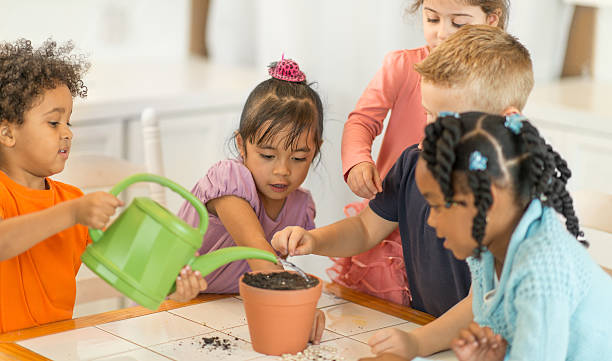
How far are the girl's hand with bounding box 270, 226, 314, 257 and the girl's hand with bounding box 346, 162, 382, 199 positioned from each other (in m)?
0.17

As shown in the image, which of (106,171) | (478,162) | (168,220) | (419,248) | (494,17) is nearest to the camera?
(478,162)

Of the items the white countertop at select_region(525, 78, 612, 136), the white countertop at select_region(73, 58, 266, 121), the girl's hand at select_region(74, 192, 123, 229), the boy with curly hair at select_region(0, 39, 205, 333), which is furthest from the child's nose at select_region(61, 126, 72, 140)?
the white countertop at select_region(525, 78, 612, 136)

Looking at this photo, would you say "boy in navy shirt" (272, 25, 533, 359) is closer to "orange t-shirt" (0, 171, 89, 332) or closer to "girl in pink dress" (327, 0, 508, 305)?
"girl in pink dress" (327, 0, 508, 305)

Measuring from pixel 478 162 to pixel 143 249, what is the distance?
1.42 feet

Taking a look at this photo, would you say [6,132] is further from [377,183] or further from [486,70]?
[486,70]

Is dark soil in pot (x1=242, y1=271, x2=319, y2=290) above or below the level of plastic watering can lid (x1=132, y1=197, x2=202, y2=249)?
below

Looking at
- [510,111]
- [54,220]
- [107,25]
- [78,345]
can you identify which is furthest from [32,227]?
[107,25]

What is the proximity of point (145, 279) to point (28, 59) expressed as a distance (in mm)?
476

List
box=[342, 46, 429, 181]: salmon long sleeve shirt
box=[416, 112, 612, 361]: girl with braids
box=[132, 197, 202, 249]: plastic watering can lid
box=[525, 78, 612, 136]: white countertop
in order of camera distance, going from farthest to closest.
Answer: box=[525, 78, 612, 136]: white countertop
box=[342, 46, 429, 181]: salmon long sleeve shirt
box=[132, 197, 202, 249]: plastic watering can lid
box=[416, 112, 612, 361]: girl with braids

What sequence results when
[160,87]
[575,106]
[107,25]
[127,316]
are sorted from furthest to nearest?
[107,25], [160,87], [575,106], [127,316]

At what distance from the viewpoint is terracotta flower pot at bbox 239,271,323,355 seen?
1104 millimetres

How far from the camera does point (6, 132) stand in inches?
50.9

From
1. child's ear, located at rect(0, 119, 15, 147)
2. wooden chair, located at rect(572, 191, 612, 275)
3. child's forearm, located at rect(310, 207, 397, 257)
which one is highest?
child's ear, located at rect(0, 119, 15, 147)

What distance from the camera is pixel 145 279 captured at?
105 centimetres
